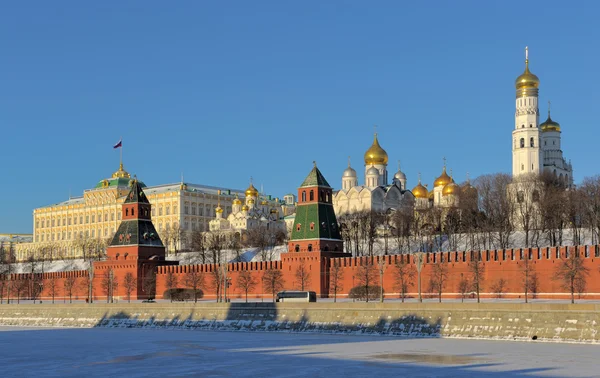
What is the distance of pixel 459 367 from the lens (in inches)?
997

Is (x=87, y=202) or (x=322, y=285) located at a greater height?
(x=87, y=202)

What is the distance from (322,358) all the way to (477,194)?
163 ft

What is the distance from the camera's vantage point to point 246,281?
2250 inches

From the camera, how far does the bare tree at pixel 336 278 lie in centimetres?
5434

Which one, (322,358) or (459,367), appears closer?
(459,367)

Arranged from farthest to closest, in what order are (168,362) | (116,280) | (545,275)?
(116,280) → (545,275) → (168,362)

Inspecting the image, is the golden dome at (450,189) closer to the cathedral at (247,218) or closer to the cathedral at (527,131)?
the cathedral at (527,131)

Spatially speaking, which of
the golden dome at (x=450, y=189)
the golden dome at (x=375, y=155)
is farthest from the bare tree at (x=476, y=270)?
the golden dome at (x=375, y=155)

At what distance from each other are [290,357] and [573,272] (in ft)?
64.5

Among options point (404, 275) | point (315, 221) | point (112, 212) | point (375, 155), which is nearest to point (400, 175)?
point (375, 155)

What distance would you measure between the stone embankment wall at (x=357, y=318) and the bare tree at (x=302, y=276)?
998 cm

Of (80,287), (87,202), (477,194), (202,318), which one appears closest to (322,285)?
(202,318)

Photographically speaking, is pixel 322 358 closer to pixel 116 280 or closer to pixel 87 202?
pixel 116 280

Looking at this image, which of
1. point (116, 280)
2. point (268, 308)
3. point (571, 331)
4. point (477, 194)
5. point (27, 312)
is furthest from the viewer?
point (477, 194)
